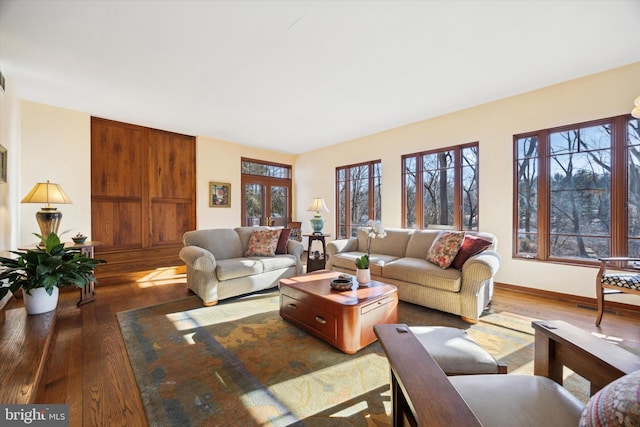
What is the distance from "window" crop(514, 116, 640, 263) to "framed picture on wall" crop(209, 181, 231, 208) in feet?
17.2

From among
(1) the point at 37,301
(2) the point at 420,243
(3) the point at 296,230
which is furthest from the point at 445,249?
(3) the point at 296,230

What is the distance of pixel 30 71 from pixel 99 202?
208 centimetres

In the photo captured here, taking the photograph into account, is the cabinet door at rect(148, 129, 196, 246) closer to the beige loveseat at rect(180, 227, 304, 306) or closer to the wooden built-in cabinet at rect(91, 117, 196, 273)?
the wooden built-in cabinet at rect(91, 117, 196, 273)

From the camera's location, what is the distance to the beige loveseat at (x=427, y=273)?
8.38ft

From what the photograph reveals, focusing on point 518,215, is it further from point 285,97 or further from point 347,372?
point 285,97

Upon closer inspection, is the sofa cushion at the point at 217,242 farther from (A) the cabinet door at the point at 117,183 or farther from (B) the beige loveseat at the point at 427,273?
(A) the cabinet door at the point at 117,183

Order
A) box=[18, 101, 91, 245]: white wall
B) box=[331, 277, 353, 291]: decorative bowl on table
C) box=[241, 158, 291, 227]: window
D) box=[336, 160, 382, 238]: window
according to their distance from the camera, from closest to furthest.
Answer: box=[331, 277, 353, 291]: decorative bowl on table < box=[18, 101, 91, 245]: white wall < box=[336, 160, 382, 238]: window < box=[241, 158, 291, 227]: window

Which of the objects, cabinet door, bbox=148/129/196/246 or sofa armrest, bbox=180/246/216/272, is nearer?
sofa armrest, bbox=180/246/216/272

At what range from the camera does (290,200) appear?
23.3ft

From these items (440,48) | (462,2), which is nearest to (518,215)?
(440,48)

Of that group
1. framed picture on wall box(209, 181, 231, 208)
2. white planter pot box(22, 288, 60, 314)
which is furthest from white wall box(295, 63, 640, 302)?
white planter pot box(22, 288, 60, 314)

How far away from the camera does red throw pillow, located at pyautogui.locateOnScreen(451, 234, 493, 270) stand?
2828 millimetres

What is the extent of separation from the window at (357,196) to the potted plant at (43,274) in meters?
4.45

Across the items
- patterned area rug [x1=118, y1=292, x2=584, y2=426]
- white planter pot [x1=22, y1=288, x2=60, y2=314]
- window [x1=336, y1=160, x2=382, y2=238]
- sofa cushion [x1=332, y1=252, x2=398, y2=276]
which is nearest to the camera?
patterned area rug [x1=118, y1=292, x2=584, y2=426]
